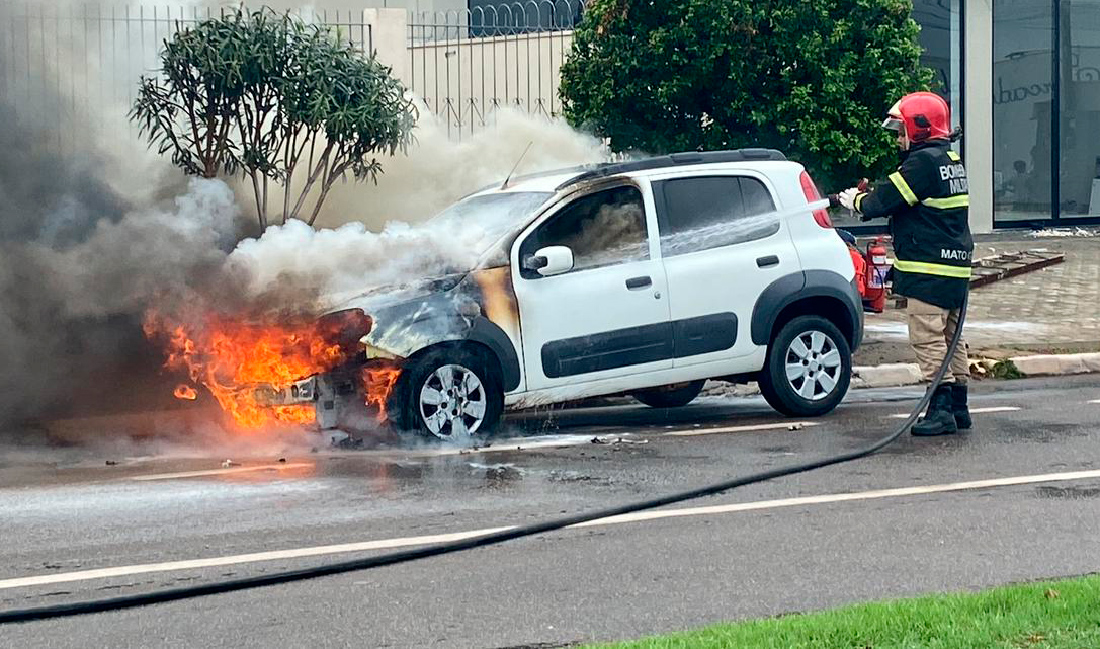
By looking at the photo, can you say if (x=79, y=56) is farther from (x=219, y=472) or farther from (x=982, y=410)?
(x=982, y=410)

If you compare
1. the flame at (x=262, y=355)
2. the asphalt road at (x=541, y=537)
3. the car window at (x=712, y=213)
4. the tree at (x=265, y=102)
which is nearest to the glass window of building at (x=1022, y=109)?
the tree at (x=265, y=102)

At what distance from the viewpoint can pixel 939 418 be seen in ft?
30.8

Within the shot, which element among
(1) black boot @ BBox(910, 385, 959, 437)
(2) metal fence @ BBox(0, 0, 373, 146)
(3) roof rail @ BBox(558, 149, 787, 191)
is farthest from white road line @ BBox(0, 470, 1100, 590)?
(2) metal fence @ BBox(0, 0, 373, 146)

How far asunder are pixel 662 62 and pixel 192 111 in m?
3.94

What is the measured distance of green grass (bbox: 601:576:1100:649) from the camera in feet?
15.4

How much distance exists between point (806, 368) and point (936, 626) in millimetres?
5463

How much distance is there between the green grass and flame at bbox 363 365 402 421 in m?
4.25

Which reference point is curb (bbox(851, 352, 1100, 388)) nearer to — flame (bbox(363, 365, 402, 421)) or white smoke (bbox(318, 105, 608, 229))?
white smoke (bbox(318, 105, 608, 229))

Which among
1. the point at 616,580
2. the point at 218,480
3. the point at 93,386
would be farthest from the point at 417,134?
the point at 616,580

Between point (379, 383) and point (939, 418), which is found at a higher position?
point (379, 383)

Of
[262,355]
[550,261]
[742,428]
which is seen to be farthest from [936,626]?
[262,355]

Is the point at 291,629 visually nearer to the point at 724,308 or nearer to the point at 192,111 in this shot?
the point at 724,308

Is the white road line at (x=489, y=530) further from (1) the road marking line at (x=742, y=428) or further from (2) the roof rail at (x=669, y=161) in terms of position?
(2) the roof rail at (x=669, y=161)

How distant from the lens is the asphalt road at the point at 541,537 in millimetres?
5414
